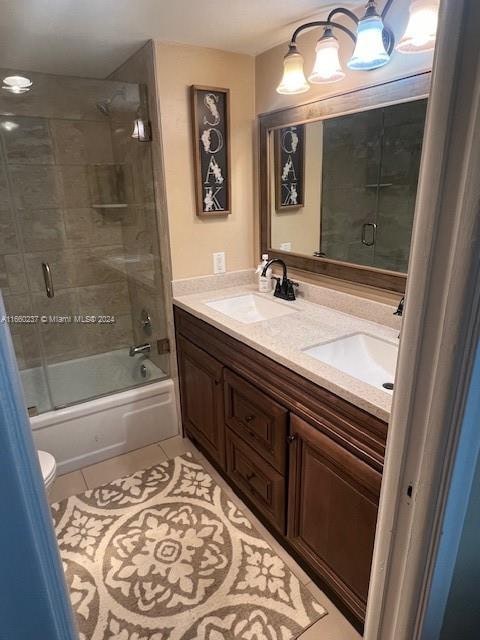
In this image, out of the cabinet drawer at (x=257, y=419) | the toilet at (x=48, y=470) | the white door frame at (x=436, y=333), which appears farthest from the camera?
the toilet at (x=48, y=470)

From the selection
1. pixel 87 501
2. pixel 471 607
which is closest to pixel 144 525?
pixel 87 501

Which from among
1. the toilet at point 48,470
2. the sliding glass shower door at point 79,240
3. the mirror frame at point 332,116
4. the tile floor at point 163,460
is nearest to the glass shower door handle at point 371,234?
the mirror frame at point 332,116

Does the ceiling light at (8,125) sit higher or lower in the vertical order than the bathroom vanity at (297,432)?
higher

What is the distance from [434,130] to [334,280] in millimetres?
1388

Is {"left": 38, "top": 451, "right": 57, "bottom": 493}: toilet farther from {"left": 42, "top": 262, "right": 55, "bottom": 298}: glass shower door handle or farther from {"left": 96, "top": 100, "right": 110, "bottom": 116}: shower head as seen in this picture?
{"left": 96, "top": 100, "right": 110, "bottom": 116}: shower head

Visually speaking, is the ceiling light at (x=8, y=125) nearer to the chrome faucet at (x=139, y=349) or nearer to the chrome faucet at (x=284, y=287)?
the chrome faucet at (x=139, y=349)

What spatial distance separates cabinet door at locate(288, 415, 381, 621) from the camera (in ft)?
4.05

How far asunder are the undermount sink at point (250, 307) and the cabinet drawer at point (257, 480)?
62 centimetres

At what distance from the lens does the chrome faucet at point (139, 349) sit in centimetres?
265

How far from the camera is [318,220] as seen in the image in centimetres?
204

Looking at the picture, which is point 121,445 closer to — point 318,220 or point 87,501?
point 87,501

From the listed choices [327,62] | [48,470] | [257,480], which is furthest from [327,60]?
[48,470]

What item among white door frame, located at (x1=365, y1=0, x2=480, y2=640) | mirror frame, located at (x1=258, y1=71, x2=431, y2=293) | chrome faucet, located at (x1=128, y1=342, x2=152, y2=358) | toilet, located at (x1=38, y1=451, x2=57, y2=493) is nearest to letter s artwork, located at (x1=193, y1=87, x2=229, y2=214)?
mirror frame, located at (x1=258, y1=71, x2=431, y2=293)

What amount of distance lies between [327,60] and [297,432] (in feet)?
4.84
